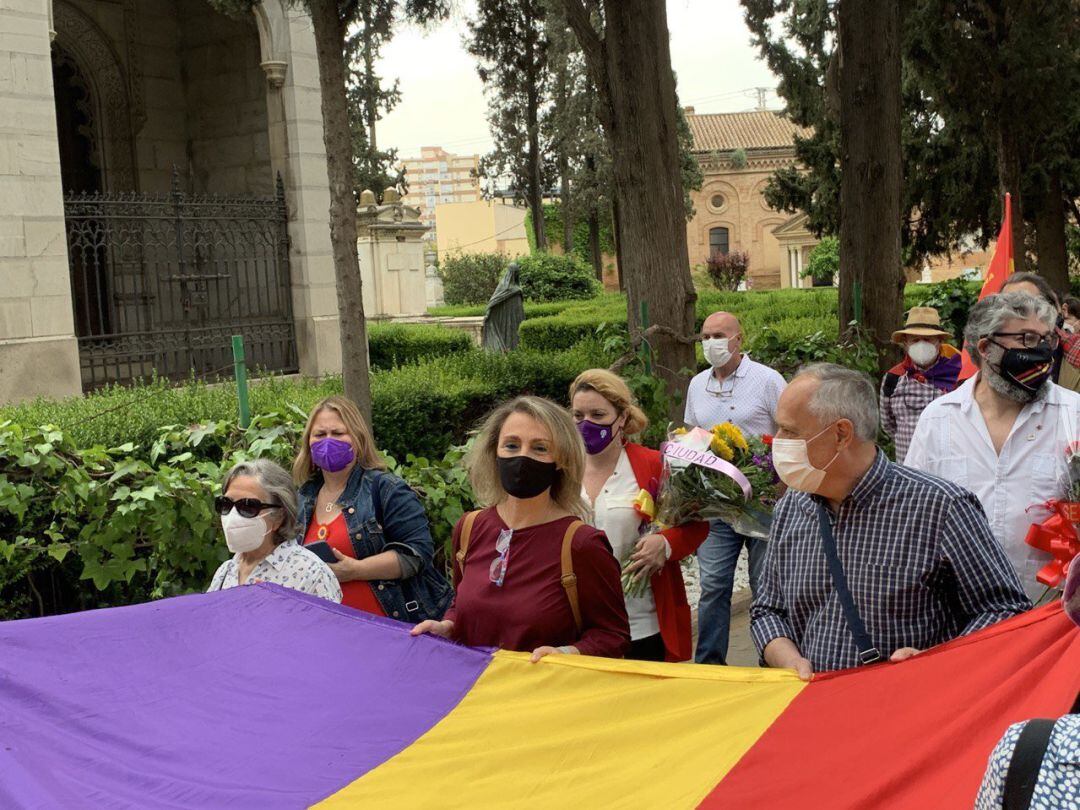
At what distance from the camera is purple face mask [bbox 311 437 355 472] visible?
5227mm

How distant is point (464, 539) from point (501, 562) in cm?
23

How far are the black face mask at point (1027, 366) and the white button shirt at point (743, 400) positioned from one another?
97.8 inches

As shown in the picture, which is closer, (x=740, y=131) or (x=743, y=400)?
(x=743, y=400)

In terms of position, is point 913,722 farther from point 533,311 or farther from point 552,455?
point 533,311

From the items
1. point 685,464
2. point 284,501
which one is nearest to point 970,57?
point 685,464

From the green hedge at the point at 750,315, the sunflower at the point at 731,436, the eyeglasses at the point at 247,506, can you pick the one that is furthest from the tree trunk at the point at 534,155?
the eyeglasses at the point at 247,506

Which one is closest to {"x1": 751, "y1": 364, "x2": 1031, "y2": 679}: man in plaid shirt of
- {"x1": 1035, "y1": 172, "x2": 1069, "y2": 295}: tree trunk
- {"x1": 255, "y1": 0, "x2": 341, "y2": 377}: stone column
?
{"x1": 255, "y1": 0, "x2": 341, "y2": 377}: stone column

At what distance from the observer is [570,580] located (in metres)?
4.07

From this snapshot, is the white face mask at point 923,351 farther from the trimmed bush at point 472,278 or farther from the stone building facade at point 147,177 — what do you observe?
the trimmed bush at point 472,278

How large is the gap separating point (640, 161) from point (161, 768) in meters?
7.92

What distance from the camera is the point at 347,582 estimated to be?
201 inches

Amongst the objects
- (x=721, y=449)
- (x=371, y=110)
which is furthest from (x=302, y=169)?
(x=371, y=110)

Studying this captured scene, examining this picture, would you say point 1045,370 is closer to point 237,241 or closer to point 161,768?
point 161,768

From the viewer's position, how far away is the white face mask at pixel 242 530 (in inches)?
182
